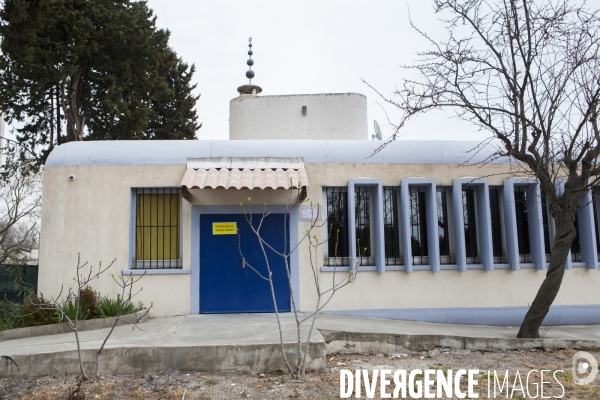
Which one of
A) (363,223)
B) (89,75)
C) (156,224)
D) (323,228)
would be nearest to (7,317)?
(156,224)

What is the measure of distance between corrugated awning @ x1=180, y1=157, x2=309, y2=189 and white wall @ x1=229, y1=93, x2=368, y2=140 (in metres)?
3.17

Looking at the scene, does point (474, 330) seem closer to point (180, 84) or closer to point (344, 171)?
point (344, 171)

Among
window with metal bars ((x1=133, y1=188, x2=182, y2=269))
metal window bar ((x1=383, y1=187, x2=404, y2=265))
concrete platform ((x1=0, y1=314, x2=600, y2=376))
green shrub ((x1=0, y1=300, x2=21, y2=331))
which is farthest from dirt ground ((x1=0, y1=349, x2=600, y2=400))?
window with metal bars ((x1=133, y1=188, x2=182, y2=269))

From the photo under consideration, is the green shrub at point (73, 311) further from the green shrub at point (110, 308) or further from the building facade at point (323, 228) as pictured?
the building facade at point (323, 228)

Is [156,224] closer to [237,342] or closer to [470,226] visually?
[237,342]

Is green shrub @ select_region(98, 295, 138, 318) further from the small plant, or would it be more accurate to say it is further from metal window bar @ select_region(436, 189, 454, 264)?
metal window bar @ select_region(436, 189, 454, 264)

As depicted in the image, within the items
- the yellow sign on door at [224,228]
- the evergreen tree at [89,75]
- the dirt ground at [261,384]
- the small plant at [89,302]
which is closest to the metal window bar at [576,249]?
the dirt ground at [261,384]

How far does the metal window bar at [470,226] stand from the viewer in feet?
30.6

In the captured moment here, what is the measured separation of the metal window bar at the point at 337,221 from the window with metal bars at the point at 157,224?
9.10ft

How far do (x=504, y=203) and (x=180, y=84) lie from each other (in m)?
20.1

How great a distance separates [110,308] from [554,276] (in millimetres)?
7026

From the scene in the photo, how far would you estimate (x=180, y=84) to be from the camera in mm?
25531

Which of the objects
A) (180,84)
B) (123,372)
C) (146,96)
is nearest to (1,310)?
(123,372)

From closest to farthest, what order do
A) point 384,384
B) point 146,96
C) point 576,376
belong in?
point 384,384 → point 576,376 → point 146,96
